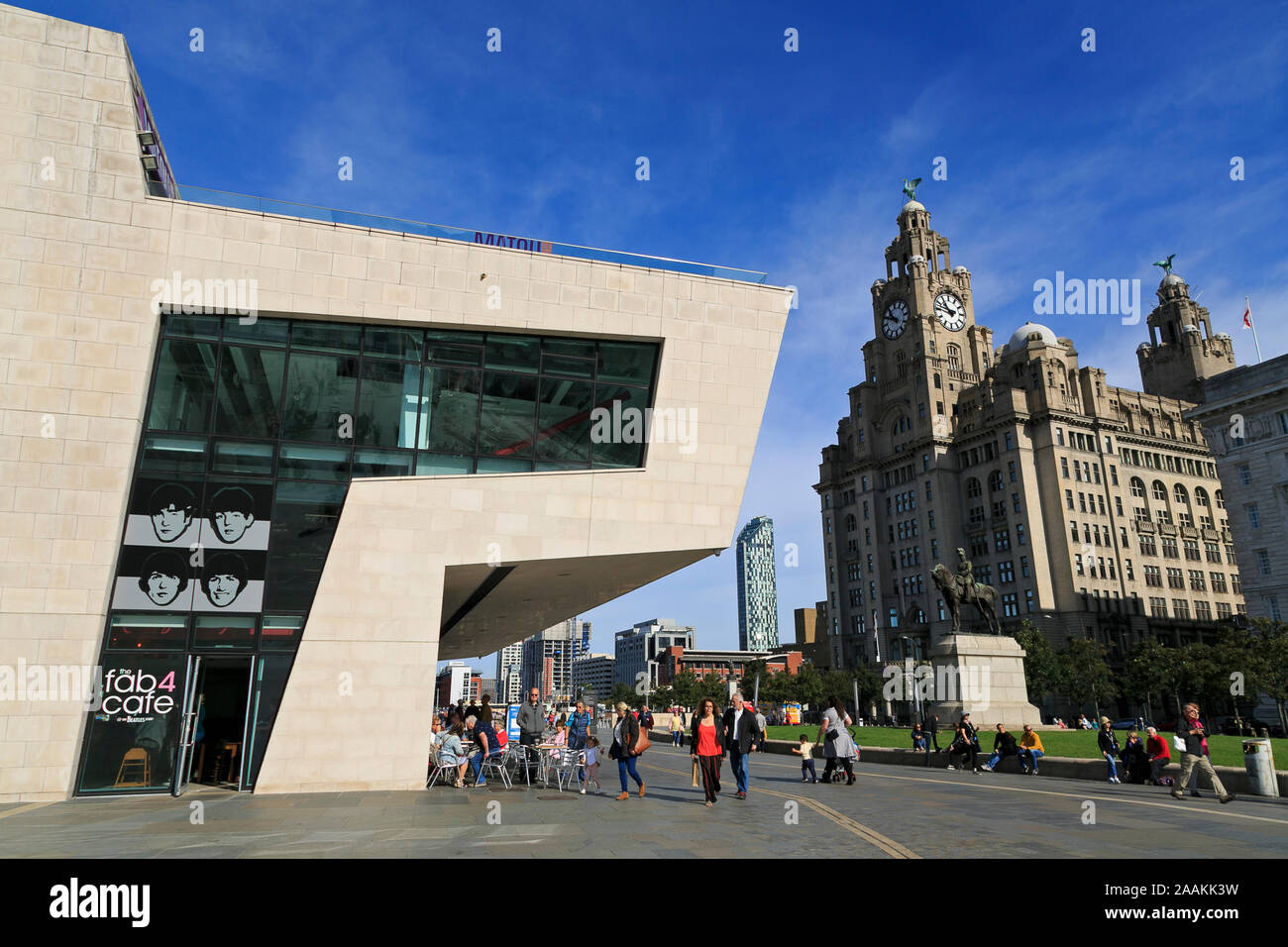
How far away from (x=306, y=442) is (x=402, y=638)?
17.1 ft

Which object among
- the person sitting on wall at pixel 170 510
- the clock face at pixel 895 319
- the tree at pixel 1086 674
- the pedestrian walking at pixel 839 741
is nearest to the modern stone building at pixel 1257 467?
the tree at pixel 1086 674

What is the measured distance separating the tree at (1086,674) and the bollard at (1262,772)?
60531mm

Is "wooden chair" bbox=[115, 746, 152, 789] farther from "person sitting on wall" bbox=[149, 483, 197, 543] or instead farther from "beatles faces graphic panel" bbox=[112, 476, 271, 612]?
"person sitting on wall" bbox=[149, 483, 197, 543]

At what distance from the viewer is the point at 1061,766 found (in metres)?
25.7

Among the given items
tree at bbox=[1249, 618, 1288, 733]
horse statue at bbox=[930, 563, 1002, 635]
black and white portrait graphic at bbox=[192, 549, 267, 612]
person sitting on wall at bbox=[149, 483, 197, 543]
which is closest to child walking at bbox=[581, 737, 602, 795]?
black and white portrait graphic at bbox=[192, 549, 267, 612]

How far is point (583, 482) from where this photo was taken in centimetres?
1988

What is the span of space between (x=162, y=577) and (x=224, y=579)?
1.27 m

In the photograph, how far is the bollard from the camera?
1842cm

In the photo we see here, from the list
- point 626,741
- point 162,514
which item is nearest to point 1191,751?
point 626,741

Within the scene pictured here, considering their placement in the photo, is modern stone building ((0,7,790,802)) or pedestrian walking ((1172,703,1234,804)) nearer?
modern stone building ((0,7,790,802))

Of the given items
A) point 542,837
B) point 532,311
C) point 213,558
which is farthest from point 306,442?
point 542,837

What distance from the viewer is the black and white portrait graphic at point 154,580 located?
1677cm

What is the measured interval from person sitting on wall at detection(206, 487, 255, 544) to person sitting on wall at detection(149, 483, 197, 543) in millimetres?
493
